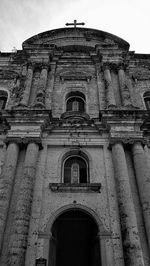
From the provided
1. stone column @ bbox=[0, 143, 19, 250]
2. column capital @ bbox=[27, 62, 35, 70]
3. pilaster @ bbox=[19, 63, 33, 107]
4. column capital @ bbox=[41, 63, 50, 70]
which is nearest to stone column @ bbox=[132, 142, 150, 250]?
stone column @ bbox=[0, 143, 19, 250]

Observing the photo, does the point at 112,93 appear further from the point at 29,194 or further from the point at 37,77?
the point at 29,194

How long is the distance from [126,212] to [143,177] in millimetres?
1653

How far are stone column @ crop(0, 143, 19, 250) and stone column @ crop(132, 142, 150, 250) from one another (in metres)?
4.92

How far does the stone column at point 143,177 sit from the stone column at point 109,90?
9.42 ft

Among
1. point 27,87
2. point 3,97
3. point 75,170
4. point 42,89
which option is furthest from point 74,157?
point 3,97

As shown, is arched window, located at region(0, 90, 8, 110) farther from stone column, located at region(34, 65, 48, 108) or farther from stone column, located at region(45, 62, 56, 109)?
stone column, located at region(45, 62, 56, 109)

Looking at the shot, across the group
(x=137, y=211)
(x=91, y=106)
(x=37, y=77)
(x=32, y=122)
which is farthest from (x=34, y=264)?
(x=37, y=77)

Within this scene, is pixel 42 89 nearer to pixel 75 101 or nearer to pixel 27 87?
pixel 27 87

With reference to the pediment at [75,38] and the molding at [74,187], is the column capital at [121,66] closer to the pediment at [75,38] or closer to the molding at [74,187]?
the pediment at [75,38]

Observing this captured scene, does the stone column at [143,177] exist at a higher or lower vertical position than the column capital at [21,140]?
lower

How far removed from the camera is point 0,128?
1123cm

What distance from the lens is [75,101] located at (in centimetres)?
1369

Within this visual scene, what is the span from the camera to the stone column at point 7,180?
8.22 metres

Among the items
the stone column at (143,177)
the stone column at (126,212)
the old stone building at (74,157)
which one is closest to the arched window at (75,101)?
the old stone building at (74,157)
